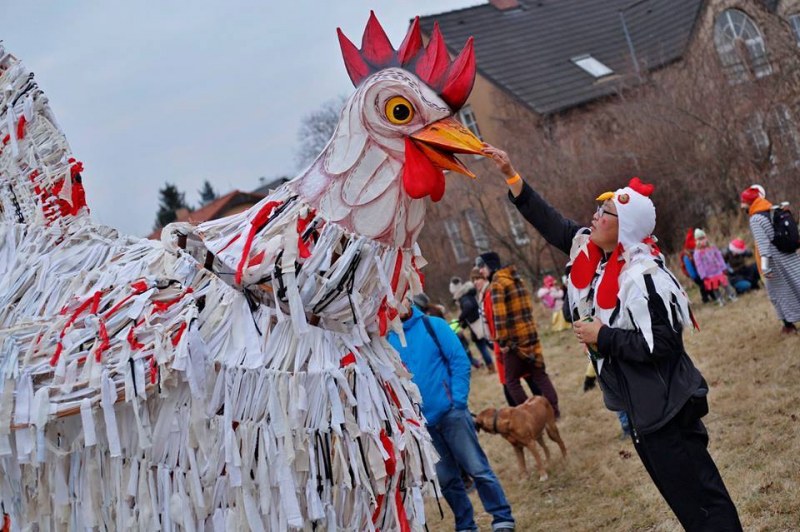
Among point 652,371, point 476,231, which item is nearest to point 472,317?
point 476,231

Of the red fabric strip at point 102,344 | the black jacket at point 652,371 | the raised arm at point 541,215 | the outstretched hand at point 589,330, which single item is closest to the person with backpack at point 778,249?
the raised arm at point 541,215

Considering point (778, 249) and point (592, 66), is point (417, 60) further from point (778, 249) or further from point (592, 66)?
point (592, 66)

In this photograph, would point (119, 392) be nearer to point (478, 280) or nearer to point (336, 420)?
point (336, 420)

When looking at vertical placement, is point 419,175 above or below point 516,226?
below

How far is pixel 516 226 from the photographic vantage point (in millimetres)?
18703

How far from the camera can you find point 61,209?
3.19 meters

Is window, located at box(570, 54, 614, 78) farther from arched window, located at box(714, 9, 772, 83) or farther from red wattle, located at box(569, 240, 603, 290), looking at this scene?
red wattle, located at box(569, 240, 603, 290)

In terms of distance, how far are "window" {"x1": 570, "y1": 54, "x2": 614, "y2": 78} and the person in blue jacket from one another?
2030 centimetres

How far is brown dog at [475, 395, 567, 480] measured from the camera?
7.05 m

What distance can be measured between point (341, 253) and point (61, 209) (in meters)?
1.11

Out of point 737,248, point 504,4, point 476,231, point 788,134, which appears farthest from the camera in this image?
point 504,4

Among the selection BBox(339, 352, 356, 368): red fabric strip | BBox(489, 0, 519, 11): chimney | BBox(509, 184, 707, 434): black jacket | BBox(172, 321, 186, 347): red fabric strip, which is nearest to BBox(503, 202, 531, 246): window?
BBox(489, 0, 519, 11): chimney

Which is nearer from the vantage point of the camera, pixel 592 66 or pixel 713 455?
pixel 713 455

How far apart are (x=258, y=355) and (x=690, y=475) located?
194cm
